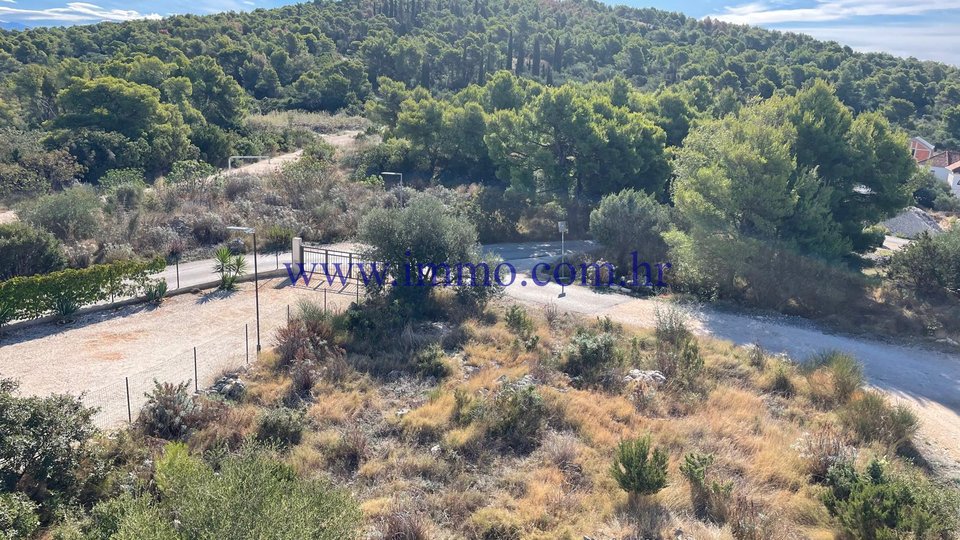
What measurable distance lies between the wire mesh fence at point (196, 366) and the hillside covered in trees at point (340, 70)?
1771 cm

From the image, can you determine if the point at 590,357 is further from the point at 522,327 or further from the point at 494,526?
the point at 494,526

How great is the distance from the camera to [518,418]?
10352 mm

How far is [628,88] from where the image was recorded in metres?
32.8

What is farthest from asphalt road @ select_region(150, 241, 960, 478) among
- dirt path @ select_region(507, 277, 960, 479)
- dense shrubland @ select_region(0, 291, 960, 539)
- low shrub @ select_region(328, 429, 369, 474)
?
low shrub @ select_region(328, 429, 369, 474)

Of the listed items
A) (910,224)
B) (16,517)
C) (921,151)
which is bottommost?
(16,517)

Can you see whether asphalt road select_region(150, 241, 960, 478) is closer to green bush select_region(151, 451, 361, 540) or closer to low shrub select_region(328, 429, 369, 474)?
low shrub select_region(328, 429, 369, 474)

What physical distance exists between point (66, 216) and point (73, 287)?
18.8 ft

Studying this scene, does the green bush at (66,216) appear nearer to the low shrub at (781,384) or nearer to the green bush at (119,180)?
the green bush at (119,180)

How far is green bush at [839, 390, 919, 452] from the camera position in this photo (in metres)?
10.2

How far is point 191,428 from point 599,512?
255 inches

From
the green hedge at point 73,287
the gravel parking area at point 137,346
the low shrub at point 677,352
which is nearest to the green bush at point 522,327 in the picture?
the low shrub at point 677,352

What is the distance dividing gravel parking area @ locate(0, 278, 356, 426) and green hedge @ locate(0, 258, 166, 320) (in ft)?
1.44

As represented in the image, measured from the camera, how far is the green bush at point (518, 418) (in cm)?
1001

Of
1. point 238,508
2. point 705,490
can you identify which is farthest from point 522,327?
point 238,508
